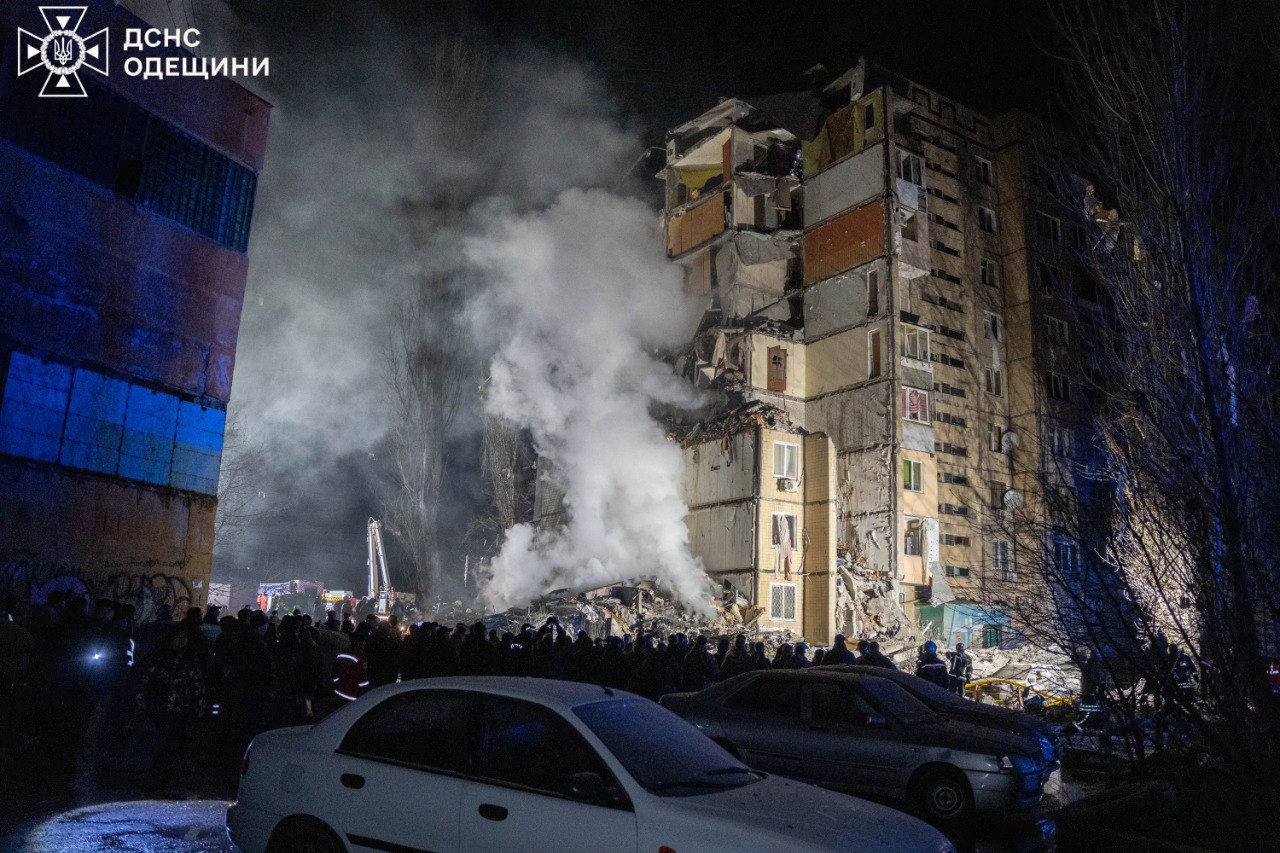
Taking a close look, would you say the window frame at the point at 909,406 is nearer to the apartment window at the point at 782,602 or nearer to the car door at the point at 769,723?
the apartment window at the point at 782,602

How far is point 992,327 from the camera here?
45688 mm

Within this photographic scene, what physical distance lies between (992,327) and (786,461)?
17.9 meters

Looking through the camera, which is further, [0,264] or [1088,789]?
[0,264]

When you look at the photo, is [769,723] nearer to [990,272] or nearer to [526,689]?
[526,689]

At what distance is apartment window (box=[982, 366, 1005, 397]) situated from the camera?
45.1 metres

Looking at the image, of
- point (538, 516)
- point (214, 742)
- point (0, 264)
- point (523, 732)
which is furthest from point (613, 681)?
point (538, 516)

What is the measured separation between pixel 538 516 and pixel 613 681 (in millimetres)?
28909

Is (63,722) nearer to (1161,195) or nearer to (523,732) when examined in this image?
(523,732)

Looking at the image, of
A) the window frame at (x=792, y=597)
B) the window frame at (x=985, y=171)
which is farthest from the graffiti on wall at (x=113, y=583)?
the window frame at (x=985, y=171)

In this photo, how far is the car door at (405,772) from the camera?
434 cm

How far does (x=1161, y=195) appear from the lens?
26.6 ft

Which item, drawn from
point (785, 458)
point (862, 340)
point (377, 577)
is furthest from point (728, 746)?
point (377, 577)

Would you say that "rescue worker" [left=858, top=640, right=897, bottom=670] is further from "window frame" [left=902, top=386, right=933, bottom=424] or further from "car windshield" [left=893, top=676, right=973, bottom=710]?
"window frame" [left=902, top=386, right=933, bottom=424]

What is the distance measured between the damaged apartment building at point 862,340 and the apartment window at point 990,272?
0.40 ft
